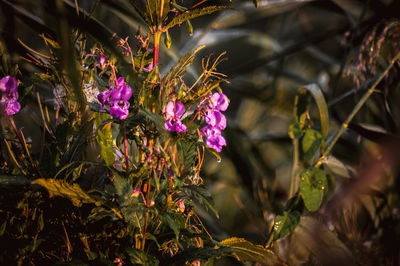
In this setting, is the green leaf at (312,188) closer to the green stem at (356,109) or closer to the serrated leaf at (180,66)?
the green stem at (356,109)

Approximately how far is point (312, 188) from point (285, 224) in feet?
0.32

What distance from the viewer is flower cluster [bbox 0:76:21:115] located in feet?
1.42

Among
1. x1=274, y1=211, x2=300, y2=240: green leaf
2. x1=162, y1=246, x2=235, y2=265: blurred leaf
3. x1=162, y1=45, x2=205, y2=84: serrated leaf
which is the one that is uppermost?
x1=162, y1=45, x2=205, y2=84: serrated leaf

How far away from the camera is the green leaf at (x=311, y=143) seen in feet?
2.47

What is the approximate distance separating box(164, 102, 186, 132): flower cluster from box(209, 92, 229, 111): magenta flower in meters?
0.04

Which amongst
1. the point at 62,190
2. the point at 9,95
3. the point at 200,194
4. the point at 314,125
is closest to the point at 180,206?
the point at 200,194

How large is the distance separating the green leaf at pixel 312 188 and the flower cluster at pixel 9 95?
53 cm

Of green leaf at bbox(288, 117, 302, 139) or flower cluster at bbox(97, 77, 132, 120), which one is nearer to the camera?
Result: flower cluster at bbox(97, 77, 132, 120)

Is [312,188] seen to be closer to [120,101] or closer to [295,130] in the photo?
[295,130]

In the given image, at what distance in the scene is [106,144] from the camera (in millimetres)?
426

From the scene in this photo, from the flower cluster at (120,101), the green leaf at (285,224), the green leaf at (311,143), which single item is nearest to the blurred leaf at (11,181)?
the flower cluster at (120,101)

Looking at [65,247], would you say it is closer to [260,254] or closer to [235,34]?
[260,254]

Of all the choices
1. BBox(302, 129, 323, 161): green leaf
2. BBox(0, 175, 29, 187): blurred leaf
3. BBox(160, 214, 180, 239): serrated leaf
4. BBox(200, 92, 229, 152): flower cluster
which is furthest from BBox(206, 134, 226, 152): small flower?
BBox(302, 129, 323, 161): green leaf

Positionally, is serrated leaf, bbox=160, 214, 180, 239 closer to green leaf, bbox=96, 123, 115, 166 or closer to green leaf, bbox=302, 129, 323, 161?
green leaf, bbox=96, 123, 115, 166
